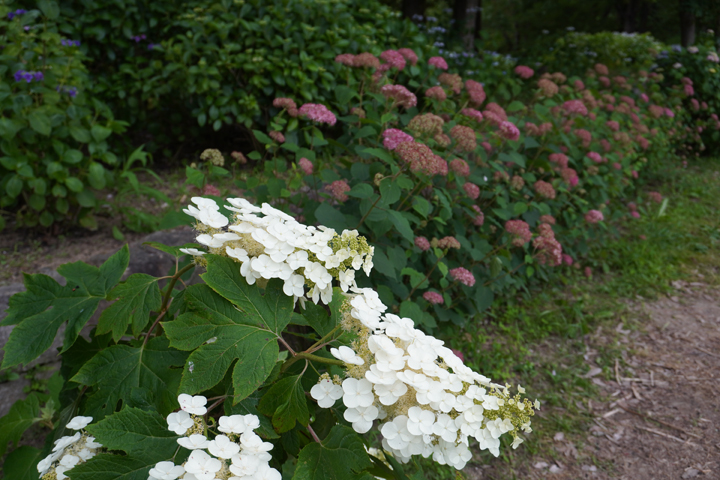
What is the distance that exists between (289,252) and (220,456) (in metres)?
0.41

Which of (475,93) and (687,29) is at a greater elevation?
(687,29)

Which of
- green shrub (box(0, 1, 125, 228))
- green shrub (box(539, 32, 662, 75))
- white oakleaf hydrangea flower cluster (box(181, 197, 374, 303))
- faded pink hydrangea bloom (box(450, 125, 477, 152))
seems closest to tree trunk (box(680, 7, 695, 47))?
green shrub (box(539, 32, 662, 75))

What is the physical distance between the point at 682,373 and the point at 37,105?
4184 mm

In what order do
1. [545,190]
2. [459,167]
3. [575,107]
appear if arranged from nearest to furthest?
[459,167], [545,190], [575,107]

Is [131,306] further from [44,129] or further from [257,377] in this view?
[44,129]

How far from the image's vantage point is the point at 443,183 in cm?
284

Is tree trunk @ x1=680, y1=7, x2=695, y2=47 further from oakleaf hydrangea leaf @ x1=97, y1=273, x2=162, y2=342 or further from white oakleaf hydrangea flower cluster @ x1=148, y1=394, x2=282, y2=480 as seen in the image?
white oakleaf hydrangea flower cluster @ x1=148, y1=394, x2=282, y2=480

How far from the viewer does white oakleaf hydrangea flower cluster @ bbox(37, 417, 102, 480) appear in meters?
→ 0.99

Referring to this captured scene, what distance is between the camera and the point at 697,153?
22.3 ft

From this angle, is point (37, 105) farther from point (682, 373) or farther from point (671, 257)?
point (671, 257)

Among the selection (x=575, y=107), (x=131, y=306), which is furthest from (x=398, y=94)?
(x=131, y=306)

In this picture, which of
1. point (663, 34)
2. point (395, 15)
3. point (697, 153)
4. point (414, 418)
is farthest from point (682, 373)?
point (663, 34)

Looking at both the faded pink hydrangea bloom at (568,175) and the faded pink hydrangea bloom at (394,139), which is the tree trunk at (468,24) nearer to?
the faded pink hydrangea bloom at (568,175)

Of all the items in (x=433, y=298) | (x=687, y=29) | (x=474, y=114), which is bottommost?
(x=433, y=298)
